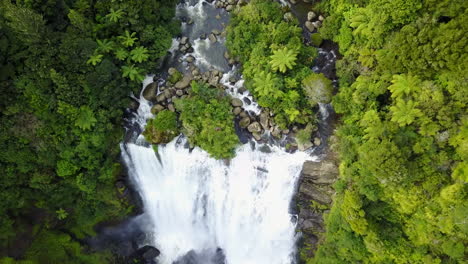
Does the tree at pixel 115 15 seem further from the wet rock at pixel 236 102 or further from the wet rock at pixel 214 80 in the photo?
the wet rock at pixel 236 102

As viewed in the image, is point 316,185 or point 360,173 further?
point 316,185

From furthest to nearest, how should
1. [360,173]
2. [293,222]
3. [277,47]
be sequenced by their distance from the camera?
1. [293,222]
2. [277,47]
3. [360,173]

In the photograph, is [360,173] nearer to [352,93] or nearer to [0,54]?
[352,93]

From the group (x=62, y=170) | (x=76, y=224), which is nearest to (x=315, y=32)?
(x=62, y=170)

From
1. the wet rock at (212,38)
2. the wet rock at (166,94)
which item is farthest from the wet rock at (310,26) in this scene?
the wet rock at (166,94)

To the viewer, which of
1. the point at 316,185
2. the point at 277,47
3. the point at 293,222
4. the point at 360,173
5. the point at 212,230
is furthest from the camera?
the point at 212,230

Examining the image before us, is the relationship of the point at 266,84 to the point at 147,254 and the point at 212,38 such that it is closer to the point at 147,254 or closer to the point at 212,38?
the point at 212,38
